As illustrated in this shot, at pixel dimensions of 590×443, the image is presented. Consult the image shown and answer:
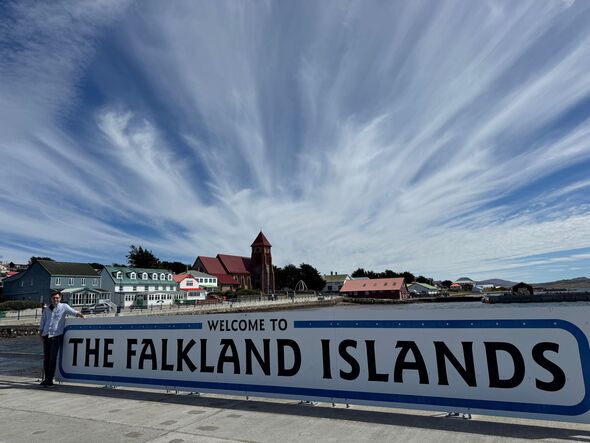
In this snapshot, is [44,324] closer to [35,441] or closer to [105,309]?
[35,441]

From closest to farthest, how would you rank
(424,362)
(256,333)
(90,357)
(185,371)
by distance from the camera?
(424,362)
(256,333)
(185,371)
(90,357)

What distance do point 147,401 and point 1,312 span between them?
1873 inches

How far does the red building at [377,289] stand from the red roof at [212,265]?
46205 mm

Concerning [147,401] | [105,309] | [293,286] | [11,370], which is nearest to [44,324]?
[11,370]

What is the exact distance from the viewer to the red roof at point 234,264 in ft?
409

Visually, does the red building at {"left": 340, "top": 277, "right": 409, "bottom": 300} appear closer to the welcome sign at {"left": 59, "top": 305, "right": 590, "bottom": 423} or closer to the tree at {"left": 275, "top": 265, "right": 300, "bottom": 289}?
the tree at {"left": 275, "top": 265, "right": 300, "bottom": 289}

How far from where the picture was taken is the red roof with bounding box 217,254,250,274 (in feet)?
409

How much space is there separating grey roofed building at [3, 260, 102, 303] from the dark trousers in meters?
61.3

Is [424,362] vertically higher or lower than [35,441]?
higher

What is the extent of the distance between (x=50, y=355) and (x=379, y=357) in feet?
24.2

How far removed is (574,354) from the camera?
4852 millimetres

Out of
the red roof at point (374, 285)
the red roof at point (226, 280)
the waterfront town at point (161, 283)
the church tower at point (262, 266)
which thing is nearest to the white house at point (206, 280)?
the waterfront town at point (161, 283)

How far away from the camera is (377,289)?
5448 inches

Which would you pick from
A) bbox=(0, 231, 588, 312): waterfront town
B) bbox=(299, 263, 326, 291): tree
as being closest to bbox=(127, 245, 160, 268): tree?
bbox=(0, 231, 588, 312): waterfront town
